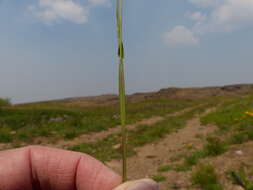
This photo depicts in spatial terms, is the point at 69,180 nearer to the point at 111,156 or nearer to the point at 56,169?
the point at 56,169

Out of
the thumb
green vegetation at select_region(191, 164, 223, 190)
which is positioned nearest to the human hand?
the thumb

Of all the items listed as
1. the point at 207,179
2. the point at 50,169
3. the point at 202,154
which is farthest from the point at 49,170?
the point at 202,154

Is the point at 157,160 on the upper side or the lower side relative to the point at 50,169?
lower

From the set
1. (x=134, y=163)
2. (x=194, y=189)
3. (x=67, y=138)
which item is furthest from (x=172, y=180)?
(x=67, y=138)

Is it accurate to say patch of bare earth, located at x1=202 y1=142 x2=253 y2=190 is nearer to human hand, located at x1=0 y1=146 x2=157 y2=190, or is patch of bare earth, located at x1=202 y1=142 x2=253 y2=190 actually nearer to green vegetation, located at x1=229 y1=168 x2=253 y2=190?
green vegetation, located at x1=229 y1=168 x2=253 y2=190

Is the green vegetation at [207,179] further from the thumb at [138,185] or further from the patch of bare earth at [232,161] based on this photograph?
the thumb at [138,185]

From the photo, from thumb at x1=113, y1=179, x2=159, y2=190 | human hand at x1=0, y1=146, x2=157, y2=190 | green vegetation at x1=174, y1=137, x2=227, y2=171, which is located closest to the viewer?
thumb at x1=113, y1=179, x2=159, y2=190

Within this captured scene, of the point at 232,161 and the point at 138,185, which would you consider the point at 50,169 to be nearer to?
the point at 138,185

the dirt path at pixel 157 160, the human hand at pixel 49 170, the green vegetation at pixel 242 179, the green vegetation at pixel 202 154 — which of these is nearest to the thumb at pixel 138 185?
the human hand at pixel 49 170
